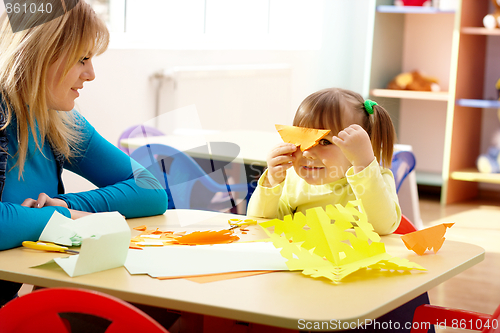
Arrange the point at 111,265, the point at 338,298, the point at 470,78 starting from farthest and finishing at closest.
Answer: the point at 470,78 < the point at 111,265 < the point at 338,298

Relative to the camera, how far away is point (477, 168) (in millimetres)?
4504

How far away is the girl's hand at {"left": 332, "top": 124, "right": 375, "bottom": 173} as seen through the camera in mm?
1204

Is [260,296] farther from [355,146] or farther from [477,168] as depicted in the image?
[477,168]

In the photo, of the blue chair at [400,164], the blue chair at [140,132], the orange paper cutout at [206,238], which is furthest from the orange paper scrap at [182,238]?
the blue chair at [140,132]

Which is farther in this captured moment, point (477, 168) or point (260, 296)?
point (477, 168)

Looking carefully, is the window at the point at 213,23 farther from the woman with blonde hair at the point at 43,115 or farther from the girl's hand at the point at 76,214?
the girl's hand at the point at 76,214

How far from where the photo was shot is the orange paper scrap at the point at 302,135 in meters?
1.24

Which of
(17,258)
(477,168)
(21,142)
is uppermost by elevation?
(21,142)

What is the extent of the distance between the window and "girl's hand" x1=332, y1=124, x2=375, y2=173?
205 centimetres

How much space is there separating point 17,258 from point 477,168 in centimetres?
417

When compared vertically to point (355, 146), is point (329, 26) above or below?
above

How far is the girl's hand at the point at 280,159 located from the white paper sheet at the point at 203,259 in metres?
0.28

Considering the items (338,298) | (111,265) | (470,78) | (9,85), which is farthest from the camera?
(470,78)

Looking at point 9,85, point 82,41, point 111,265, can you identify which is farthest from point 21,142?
point 111,265
